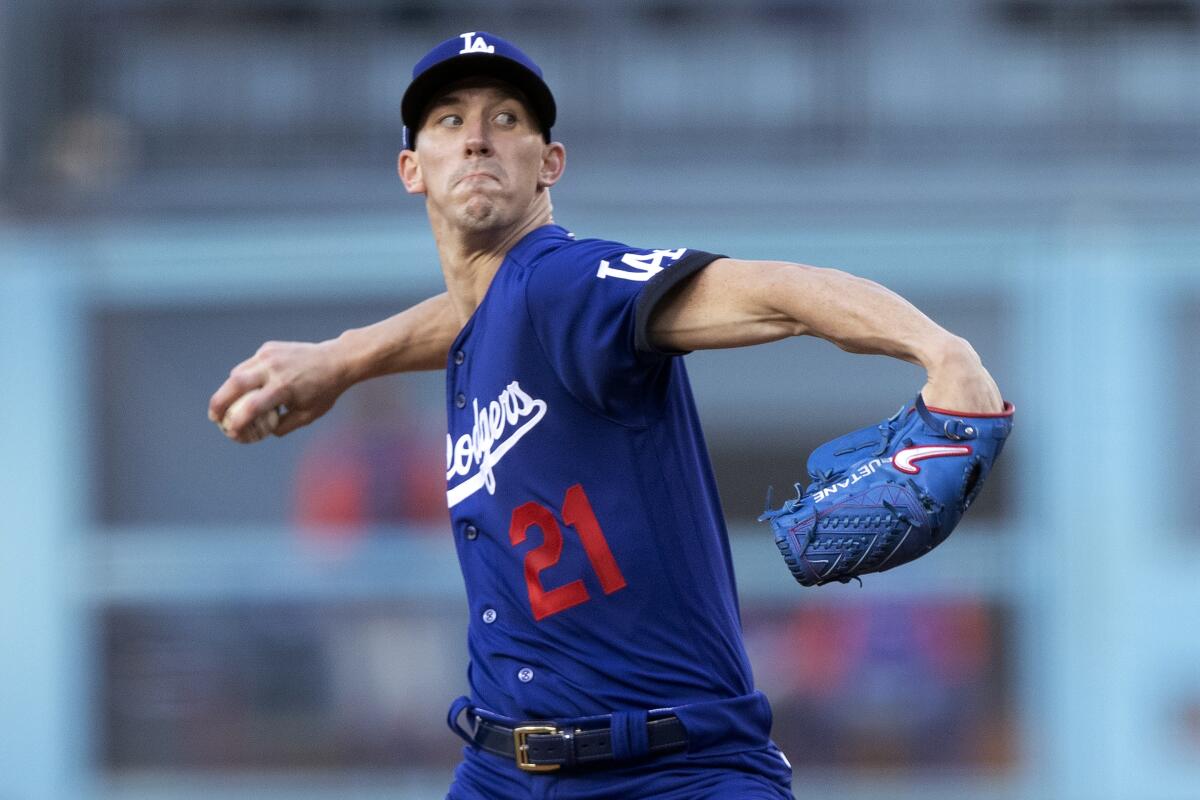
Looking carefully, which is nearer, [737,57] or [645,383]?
[645,383]

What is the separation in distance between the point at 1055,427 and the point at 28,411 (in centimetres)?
535

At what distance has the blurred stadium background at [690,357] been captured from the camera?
9.69 meters

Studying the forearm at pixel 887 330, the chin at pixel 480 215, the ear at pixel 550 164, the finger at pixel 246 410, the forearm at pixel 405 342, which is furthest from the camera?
the forearm at pixel 405 342

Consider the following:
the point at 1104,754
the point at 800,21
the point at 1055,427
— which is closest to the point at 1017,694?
the point at 1104,754

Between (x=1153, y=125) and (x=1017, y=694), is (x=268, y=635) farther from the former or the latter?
(x=1153, y=125)

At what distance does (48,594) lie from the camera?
977 centimetres

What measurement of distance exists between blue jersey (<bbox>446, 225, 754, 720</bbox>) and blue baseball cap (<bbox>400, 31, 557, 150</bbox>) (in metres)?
0.32

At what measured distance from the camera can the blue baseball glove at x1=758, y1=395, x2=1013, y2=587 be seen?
120 inches

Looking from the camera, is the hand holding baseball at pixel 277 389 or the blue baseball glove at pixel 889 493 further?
the hand holding baseball at pixel 277 389

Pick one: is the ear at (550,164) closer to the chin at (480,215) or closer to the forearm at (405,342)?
the chin at (480,215)

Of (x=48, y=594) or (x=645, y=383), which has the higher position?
(x=645, y=383)

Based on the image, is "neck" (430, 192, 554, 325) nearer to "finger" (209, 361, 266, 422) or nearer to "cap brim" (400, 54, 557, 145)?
"cap brim" (400, 54, 557, 145)

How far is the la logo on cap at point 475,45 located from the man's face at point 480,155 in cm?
8

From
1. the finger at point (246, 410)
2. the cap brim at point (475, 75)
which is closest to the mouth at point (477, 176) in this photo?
the cap brim at point (475, 75)
